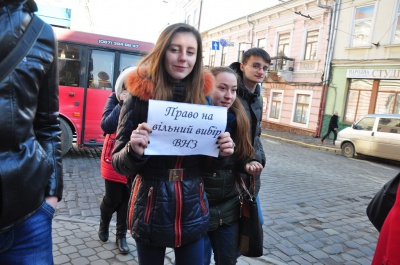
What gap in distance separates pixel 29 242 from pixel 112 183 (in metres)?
1.78

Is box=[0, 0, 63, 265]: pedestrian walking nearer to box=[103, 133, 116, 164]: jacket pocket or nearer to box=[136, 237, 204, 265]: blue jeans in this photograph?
box=[136, 237, 204, 265]: blue jeans

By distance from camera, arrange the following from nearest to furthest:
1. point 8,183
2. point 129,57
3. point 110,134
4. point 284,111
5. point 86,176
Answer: point 8,183 → point 110,134 → point 86,176 → point 129,57 → point 284,111

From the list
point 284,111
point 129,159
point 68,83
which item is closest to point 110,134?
point 129,159

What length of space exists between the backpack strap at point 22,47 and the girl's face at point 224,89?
1.21 m

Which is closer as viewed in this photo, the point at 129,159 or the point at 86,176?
the point at 129,159

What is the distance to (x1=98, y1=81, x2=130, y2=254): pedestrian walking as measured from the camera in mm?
3039

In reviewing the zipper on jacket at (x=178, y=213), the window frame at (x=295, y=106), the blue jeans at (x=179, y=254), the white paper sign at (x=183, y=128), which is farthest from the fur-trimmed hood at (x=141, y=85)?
the window frame at (x=295, y=106)

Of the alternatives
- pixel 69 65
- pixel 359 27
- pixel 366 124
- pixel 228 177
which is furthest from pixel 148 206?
pixel 359 27

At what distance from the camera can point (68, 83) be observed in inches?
295

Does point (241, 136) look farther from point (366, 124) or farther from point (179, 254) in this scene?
point (366, 124)

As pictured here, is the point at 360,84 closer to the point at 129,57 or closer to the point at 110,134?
the point at 129,57

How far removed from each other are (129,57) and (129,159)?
22.6 feet

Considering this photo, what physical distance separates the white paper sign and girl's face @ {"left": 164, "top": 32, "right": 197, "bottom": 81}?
0.22 meters

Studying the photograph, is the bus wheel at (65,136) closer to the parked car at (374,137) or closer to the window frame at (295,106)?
the parked car at (374,137)
